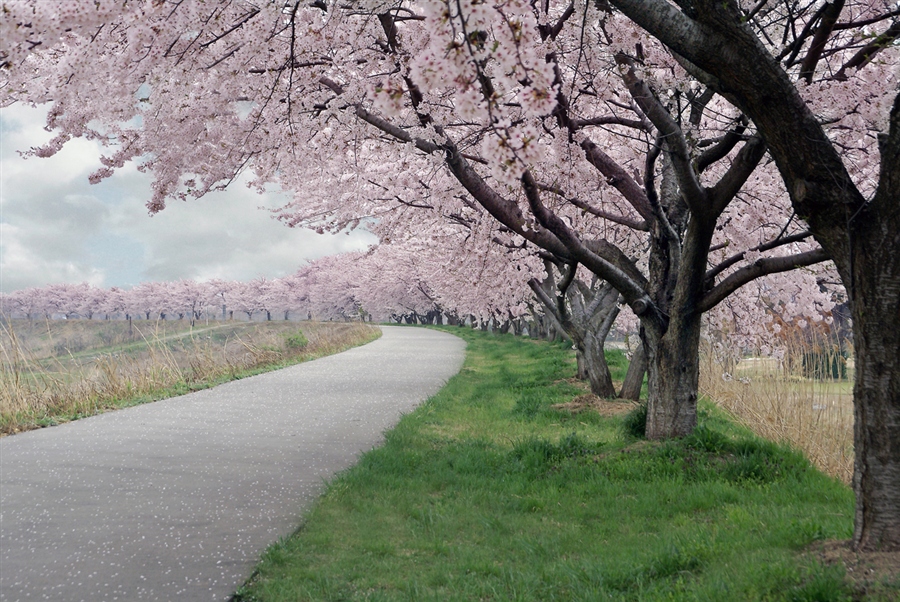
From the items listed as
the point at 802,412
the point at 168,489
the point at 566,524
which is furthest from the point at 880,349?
the point at 168,489

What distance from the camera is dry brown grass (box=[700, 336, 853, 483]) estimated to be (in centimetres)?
775

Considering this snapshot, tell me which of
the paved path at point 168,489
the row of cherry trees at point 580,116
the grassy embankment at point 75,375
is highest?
the row of cherry trees at point 580,116

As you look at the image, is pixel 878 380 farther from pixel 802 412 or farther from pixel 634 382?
pixel 634 382

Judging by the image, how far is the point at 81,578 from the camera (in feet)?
13.6

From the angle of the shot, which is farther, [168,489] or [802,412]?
[802,412]

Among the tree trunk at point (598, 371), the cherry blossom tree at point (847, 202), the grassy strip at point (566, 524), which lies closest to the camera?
the cherry blossom tree at point (847, 202)

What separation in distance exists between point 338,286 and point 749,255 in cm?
7305

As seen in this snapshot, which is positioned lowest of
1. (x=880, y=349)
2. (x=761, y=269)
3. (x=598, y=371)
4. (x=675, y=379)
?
(x=598, y=371)

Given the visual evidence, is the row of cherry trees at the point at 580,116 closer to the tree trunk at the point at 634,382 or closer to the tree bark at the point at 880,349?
the tree bark at the point at 880,349

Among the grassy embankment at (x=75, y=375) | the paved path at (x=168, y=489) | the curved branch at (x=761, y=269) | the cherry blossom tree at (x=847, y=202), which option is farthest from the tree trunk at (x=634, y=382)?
the cherry blossom tree at (x=847, y=202)

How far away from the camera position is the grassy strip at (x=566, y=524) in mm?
3889

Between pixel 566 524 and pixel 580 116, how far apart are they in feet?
14.0

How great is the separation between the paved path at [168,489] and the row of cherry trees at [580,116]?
9.64 ft

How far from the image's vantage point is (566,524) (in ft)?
17.5
